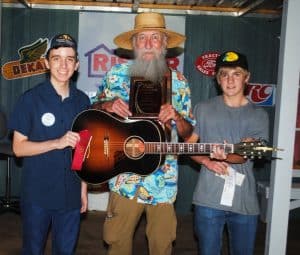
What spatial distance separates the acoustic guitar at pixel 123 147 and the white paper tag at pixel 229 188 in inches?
11.2

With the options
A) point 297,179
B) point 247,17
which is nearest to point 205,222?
point 297,179

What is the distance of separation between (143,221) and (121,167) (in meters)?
3.21

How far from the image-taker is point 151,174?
2.95 metres

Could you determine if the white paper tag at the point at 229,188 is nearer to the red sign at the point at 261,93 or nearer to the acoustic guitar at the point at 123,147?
the acoustic guitar at the point at 123,147

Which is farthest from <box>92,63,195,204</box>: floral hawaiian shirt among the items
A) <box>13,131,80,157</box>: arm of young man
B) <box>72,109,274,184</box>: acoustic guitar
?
<box>13,131,80,157</box>: arm of young man

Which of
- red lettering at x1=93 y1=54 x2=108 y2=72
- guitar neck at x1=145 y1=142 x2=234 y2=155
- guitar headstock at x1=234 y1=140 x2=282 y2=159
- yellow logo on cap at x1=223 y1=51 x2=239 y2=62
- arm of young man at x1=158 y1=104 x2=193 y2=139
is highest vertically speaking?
red lettering at x1=93 y1=54 x2=108 y2=72

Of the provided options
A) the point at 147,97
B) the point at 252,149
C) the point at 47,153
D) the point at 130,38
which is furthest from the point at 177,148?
the point at 130,38

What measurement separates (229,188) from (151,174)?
1.89 ft

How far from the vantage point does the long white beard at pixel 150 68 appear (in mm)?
2939

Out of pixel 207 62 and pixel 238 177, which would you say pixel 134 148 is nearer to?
pixel 238 177

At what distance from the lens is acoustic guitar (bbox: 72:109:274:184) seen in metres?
2.87

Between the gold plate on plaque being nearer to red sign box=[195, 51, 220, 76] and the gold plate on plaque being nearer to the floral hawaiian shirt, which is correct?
the floral hawaiian shirt

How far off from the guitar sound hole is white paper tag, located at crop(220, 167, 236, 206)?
620 mm

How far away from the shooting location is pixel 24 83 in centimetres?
615
